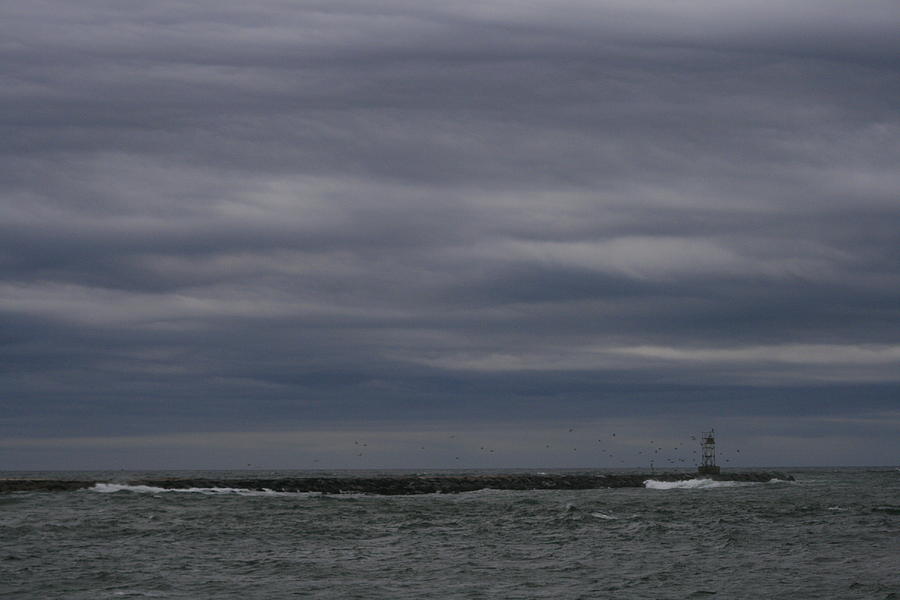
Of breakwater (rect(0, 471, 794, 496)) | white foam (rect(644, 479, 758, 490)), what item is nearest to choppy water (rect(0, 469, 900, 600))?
breakwater (rect(0, 471, 794, 496))

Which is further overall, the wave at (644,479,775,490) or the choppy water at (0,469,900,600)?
the wave at (644,479,775,490)

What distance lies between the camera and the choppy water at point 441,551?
1299 inches

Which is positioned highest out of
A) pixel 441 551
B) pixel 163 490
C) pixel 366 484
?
pixel 366 484

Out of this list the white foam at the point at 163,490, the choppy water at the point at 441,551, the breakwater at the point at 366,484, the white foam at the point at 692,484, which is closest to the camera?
the choppy water at the point at 441,551

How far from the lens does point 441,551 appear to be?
4312cm

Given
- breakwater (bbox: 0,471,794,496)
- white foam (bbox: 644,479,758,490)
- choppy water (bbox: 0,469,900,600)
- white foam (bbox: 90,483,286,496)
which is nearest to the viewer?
choppy water (bbox: 0,469,900,600)

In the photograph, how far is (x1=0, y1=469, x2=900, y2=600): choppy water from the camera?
33.0m

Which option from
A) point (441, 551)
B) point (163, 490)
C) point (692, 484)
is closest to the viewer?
point (441, 551)

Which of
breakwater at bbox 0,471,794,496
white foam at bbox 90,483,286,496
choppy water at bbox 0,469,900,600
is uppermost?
breakwater at bbox 0,471,794,496

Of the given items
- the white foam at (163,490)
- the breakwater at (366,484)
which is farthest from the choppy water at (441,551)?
the breakwater at (366,484)

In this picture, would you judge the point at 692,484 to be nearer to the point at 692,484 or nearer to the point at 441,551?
the point at 692,484

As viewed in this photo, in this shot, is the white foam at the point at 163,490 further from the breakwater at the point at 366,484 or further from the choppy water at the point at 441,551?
the choppy water at the point at 441,551

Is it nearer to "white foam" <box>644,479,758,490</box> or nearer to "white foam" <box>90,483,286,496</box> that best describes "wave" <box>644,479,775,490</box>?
"white foam" <box>644,479,758,490</box>

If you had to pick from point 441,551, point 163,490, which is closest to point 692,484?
point 163,490
